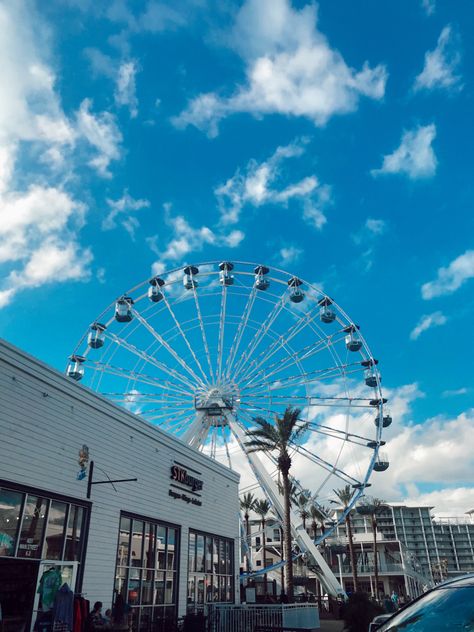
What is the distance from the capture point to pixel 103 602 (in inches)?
572

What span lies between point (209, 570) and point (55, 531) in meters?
10.3

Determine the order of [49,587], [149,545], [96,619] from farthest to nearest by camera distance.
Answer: [149,545] → [96,619] → [49,587]

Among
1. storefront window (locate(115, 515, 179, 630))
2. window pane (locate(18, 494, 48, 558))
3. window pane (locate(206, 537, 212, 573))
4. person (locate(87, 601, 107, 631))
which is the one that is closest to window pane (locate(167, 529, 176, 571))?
storefront window (locate(115, 515, 179, 630))

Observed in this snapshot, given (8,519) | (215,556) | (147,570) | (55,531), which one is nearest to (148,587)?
(147,570)

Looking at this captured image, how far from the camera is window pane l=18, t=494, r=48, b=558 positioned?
12188 mm

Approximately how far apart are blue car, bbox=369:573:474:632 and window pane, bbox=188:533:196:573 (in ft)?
58.2

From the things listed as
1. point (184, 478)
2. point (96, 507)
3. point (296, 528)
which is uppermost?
point (184, 478)

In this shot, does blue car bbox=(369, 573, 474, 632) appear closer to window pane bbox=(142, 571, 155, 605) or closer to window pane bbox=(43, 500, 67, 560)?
window pane bbox=(43, 500, 67, 560)

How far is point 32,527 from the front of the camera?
12539 millimetres

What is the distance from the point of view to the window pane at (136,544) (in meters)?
16.5

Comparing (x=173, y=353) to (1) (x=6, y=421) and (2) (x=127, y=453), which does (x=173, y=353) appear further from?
(1) (x=6, y=421)

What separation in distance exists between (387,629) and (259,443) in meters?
26.9

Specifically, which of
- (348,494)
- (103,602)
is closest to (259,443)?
(103,602)

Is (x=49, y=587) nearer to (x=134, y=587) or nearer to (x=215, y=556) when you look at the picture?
(x=134, y=587)
